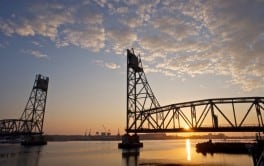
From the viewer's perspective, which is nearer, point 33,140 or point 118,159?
A: point 118,159

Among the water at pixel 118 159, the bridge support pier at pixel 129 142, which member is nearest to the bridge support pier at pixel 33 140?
the water at pixel 118 159

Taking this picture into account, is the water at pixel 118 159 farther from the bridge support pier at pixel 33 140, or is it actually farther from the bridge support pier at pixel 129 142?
the bridge support pier at pixel 33 140

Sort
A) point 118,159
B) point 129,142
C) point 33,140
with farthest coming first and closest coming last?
point 33,140
point 129,142
point 118,159

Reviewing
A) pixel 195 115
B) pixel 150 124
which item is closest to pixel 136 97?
pixel 150 124

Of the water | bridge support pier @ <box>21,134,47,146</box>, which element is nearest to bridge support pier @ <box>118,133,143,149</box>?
the water

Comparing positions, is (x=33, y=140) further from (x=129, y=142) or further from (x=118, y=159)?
(x=118, y=159)

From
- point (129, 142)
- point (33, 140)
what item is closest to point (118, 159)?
point (129, 142)

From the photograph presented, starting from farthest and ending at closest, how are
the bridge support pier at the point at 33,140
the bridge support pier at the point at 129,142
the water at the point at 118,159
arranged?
the bridge support pier at the point at 33,140, the bridge support pier at the point at 129,142, the water at the point at 118,159

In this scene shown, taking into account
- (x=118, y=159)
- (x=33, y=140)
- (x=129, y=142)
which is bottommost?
(x=118, y=159)

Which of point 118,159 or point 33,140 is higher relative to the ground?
point 33,140

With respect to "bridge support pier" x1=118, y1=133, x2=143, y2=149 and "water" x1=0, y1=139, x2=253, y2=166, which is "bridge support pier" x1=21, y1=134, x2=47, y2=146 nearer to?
"water" x1=0, y1=139, x2=253, y2=166

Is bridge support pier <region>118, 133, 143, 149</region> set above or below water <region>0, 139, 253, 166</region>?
above

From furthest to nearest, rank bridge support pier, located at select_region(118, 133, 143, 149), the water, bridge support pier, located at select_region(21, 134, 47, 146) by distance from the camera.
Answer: bridge support pier, located at select_region(21, 134, 47, 146)
bridge support pier, located at select_region(118, 133, 143, 149)
the water

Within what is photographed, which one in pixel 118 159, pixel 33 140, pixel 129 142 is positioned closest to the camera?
pixel 118 159
